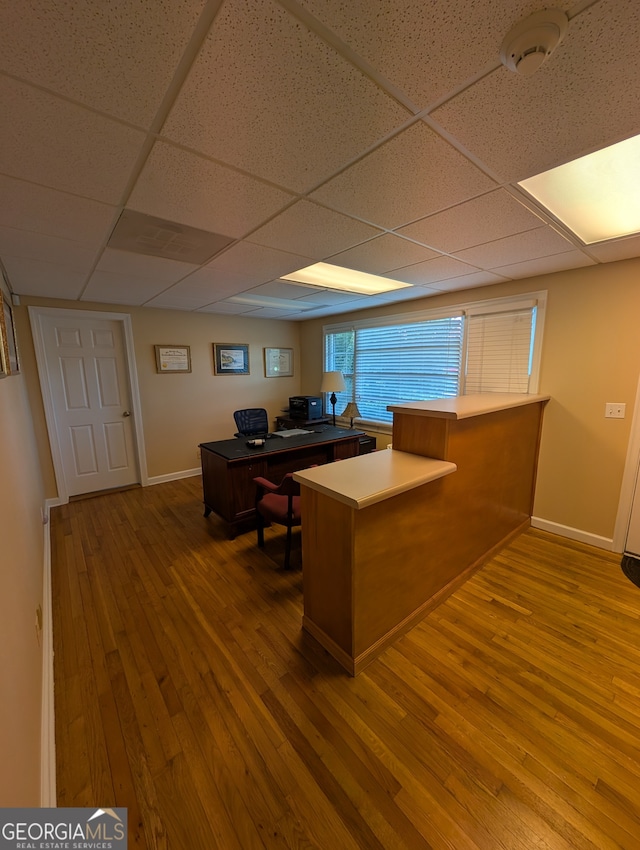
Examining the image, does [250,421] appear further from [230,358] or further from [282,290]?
[282,290]

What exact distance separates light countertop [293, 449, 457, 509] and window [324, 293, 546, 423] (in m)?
1.78

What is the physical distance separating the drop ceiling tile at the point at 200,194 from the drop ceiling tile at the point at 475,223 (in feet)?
2.63

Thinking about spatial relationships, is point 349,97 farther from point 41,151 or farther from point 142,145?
point 41,151

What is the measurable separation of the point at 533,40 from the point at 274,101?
655 mm

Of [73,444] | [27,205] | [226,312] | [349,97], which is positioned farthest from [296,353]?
[349,97]

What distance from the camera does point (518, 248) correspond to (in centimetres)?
209

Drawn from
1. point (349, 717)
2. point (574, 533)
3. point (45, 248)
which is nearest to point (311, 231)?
point (45, 248)

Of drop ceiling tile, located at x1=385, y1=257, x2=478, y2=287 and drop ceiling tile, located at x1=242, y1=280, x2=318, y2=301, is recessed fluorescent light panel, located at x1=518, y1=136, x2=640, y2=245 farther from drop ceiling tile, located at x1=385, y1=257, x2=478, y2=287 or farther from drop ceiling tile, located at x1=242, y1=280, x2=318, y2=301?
drop ceiling tile, located at x1=242, y1=280, x2=318, y2=301

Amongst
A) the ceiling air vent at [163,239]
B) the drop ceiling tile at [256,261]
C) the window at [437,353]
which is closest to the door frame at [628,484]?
the window at [437,353]

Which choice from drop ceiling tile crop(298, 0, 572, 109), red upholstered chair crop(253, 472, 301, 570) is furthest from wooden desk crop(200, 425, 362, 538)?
drop ceiling tile crop(298, 0, 572, 109)

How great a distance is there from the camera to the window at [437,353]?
2959mm

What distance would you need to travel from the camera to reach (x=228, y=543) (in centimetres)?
285

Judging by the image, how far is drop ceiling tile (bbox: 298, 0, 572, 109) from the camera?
0.69 meters

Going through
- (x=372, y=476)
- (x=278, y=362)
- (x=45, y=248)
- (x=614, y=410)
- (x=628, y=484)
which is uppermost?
(x=45, y=248)
